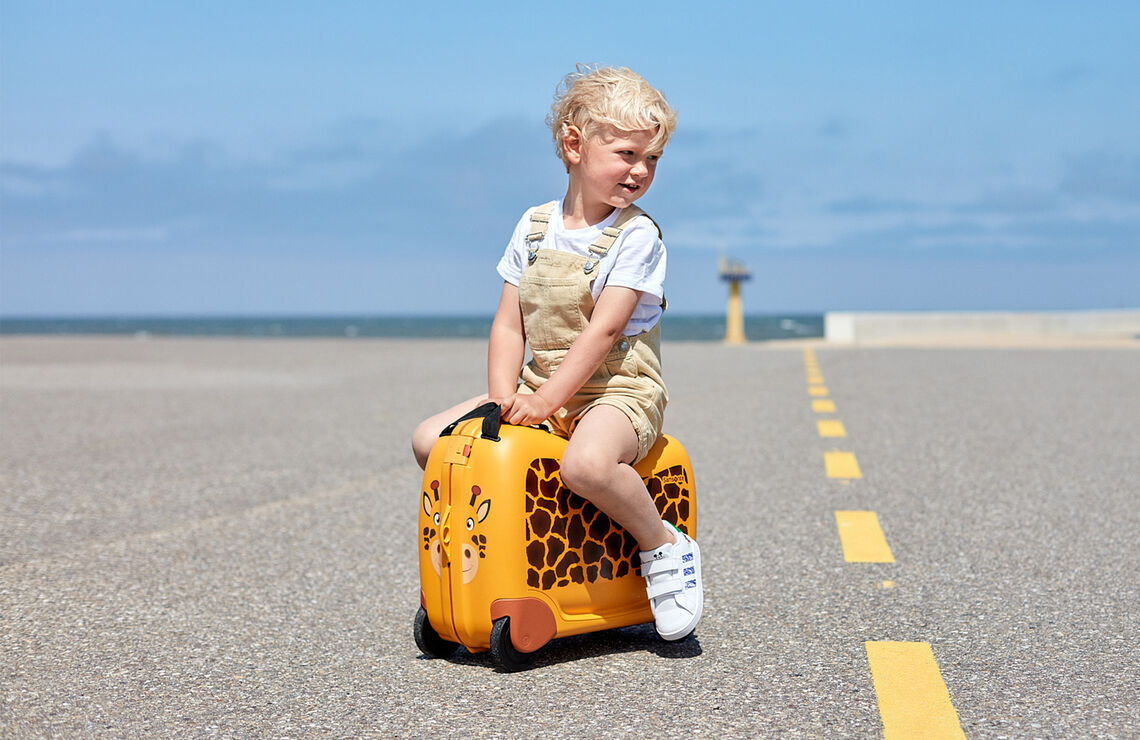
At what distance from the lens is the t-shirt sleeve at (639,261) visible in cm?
322

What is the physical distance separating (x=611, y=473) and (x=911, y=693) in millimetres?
889

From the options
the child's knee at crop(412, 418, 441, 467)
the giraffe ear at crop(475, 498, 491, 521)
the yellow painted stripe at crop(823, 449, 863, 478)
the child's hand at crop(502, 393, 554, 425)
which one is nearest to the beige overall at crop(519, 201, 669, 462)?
the child's hand at crop(502, 393, 554, 425)

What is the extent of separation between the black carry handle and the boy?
0.15 ft

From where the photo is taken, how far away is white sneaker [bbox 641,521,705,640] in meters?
3.19

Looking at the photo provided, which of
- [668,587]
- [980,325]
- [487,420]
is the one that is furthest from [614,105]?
[980,325]

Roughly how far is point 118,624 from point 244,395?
28.9ft

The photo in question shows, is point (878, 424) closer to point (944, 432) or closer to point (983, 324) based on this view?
point (944, 432)

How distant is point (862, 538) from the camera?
187 inches

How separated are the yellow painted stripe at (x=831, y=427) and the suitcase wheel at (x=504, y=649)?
18.0ft

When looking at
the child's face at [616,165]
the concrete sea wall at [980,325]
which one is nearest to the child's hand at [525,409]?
the child's face at [616,165]

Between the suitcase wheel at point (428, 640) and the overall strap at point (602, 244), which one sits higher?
the overall strap at point (602, 244)

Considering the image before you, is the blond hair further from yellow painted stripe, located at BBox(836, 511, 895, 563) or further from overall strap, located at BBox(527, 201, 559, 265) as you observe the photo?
yellow painted stripe, located at BBox(836, 511, 895, 563)

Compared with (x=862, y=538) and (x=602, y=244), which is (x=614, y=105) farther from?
(x=862, y=538)

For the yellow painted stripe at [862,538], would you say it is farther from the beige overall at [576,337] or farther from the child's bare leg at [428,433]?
the child's bare leg at [428,433]
